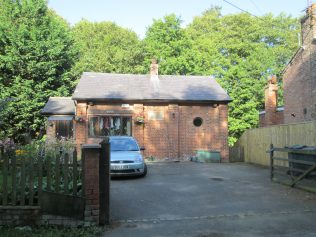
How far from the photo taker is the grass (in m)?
5.91

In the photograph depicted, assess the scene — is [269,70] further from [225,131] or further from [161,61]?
[225,131]

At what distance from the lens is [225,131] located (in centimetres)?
2312

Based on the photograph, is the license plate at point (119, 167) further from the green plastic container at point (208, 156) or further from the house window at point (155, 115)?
the house window at point (155, 115)

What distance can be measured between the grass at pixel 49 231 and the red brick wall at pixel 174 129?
15252 millimetres

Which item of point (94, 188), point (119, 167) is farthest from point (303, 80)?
point (94, 188)

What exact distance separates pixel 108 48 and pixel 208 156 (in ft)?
84.8

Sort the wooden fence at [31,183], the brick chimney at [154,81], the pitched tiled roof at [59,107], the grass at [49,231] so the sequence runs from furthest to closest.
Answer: the brick chimney at [154,81], the pitched tiled roof at [59,107], the wooden fence at [31,183], the grass at [49,231]

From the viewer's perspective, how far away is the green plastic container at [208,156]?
21328 mm

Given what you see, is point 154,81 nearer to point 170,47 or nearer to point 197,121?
point 197,121

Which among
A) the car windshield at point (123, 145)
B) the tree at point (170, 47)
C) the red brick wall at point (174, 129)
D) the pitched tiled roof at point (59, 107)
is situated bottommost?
the car windshield at point (123, 145)

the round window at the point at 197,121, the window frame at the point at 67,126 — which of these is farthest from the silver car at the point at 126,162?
the window frame at the point at 67,126

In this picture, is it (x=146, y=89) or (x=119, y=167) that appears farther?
(x=146, y=89)

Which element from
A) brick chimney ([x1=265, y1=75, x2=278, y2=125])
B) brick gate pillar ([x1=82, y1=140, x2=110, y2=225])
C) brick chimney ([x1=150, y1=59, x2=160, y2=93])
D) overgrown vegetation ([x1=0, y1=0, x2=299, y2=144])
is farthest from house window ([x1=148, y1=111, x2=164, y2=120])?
brick gate pillar ([x1=82, y1=140, x2=110, y2=225])

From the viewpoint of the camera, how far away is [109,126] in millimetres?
21844
